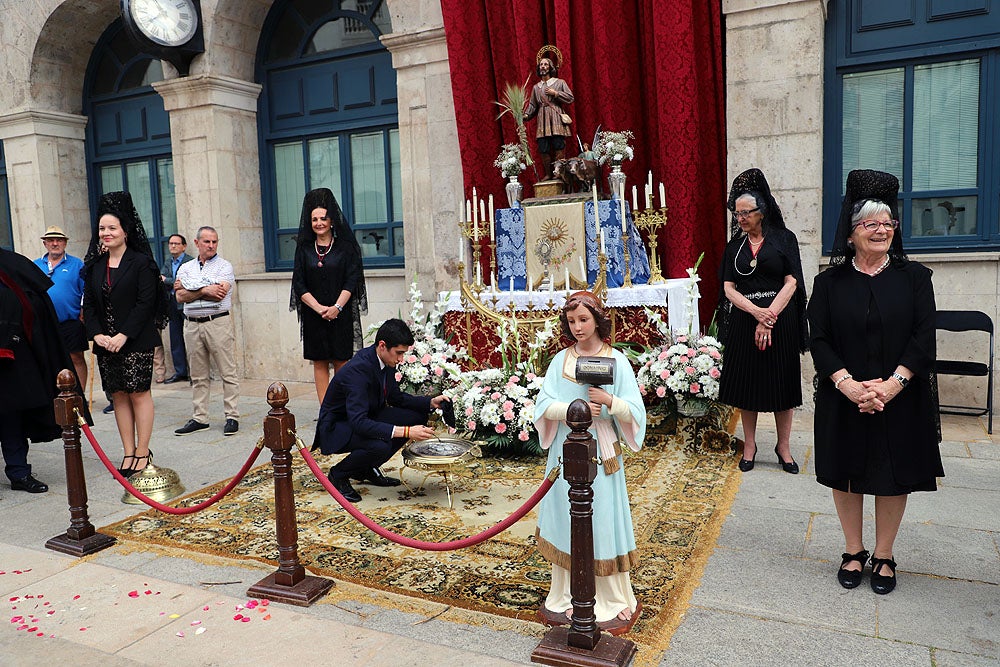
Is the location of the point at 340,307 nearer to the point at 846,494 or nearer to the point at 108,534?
the point at 108,534

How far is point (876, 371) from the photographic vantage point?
3.41 m

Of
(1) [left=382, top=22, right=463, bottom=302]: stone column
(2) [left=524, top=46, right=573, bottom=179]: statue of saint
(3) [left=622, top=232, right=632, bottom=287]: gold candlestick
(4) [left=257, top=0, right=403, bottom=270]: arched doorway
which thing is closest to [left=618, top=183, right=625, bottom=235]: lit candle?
(3) [left=622, top=232, right=632, bottom=287]: gold candlestick

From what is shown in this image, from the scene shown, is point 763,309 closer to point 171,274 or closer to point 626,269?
point 626,269

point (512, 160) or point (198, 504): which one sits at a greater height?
point (512, 160)

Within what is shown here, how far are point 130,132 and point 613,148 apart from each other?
7941mm

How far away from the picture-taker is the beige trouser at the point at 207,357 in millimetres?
7121

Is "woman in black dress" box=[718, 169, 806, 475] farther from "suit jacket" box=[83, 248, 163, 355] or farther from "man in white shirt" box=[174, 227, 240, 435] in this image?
"man in white shirt" box=[174, 227, 240, 435]

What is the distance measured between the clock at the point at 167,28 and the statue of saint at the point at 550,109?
4.86 metres

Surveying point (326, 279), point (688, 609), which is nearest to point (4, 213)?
point (326, 279)

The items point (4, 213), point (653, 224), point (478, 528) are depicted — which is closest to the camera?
point (478, 528)

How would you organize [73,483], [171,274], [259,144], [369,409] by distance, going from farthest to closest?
[259,144], [171,274], [369,409], [73,483]

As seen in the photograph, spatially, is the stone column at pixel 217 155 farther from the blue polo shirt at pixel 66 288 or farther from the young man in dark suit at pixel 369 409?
the young man in dark suit at pixel 369 409

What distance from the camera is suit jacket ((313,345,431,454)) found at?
472cm

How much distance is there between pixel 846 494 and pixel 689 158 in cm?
435
